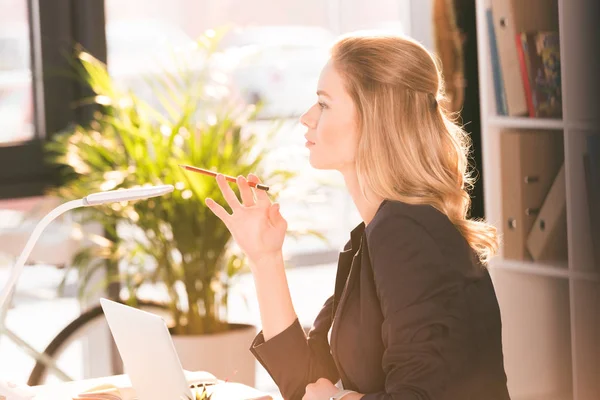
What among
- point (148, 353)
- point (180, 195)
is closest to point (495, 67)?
point (180, 195)

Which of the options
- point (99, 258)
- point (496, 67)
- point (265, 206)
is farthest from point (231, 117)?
point (265, 206)

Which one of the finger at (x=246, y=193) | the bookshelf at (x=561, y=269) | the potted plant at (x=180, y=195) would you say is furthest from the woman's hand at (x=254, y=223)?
the bookshelf at (x=561, y=269)

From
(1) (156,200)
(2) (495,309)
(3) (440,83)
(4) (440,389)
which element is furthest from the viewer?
(1) (156,200)

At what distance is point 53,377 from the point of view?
3805 millimetres

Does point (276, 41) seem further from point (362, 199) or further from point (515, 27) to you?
point (362, 199)

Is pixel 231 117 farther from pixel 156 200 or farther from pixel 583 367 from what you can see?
pixel 583 367

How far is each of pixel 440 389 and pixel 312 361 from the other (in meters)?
0.37

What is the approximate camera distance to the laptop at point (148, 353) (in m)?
1.76

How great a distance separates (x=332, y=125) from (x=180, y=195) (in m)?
1.51

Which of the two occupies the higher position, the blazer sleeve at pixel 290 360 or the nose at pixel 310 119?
the nose at pixel 310 119

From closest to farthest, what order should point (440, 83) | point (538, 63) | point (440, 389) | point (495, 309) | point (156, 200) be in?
1. point (440, 389)
2. point (495, 309)
3. point (440, 83)
4. point (156, 200)
5. point (538, 63)

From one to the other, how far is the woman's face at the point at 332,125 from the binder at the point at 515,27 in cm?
188

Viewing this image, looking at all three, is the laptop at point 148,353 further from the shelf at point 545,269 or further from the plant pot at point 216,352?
the shelf at point 545,269

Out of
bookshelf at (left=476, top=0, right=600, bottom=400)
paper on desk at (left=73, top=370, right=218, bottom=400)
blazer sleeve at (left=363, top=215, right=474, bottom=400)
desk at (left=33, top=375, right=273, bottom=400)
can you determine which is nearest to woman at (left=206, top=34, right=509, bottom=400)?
blazer sleeve at (left=363, top=215, right=474, bottom=400)
